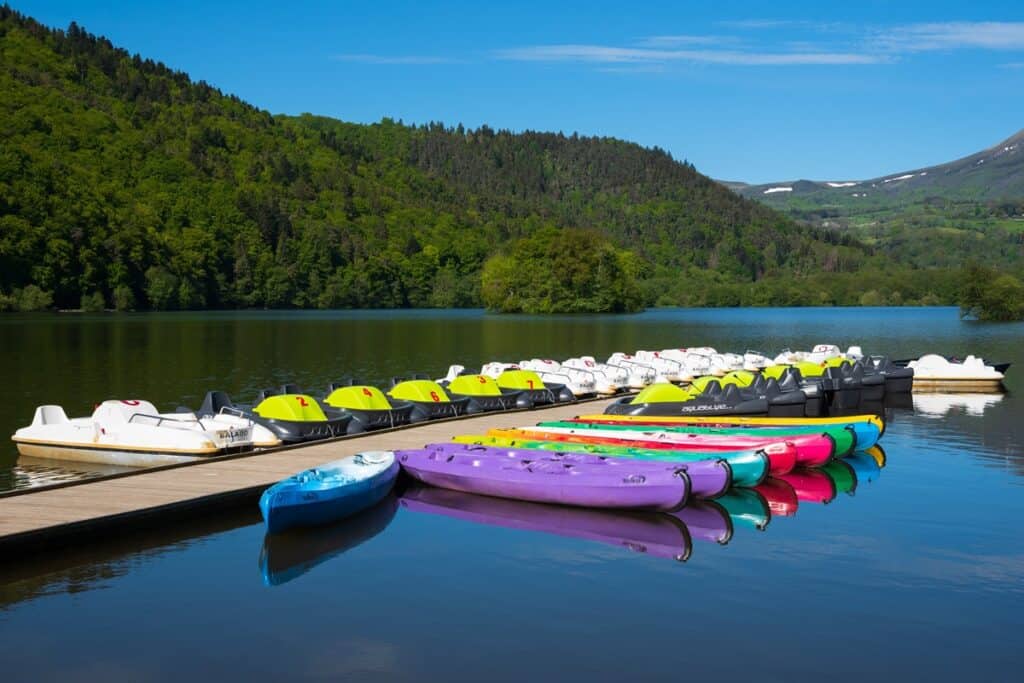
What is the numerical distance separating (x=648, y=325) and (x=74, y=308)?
74467 millimetres

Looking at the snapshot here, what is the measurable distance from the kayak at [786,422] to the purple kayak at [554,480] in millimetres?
7413

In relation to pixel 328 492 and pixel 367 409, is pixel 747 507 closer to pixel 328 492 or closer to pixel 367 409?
pixel 328 492

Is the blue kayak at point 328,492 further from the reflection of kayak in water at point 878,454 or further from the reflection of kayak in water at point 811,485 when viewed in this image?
the reflection of kayak in water at point 878,454

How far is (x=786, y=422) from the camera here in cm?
2734

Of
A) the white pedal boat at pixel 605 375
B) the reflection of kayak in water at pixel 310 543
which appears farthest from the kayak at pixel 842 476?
the white pedal boat at pixel 605 375

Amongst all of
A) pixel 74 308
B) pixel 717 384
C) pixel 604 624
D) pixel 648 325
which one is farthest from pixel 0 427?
pixel 74 308

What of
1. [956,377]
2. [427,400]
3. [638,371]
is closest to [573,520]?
[427,400]

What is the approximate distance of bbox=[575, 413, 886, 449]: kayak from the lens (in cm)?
2647

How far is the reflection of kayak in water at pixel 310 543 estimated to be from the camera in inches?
653

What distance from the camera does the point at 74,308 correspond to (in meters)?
136

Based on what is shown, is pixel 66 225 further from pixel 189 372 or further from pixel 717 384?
pixel 717 384

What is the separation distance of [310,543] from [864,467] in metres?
14.8

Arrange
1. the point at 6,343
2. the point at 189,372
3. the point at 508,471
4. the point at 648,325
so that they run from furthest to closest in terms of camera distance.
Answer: the point at 648,325 → the point at 6,343 → the point at 189,372 → the point at 508,471

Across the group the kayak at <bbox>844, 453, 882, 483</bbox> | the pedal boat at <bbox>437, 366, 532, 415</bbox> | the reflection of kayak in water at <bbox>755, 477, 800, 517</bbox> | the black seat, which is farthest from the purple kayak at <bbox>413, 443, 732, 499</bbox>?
the black seat
